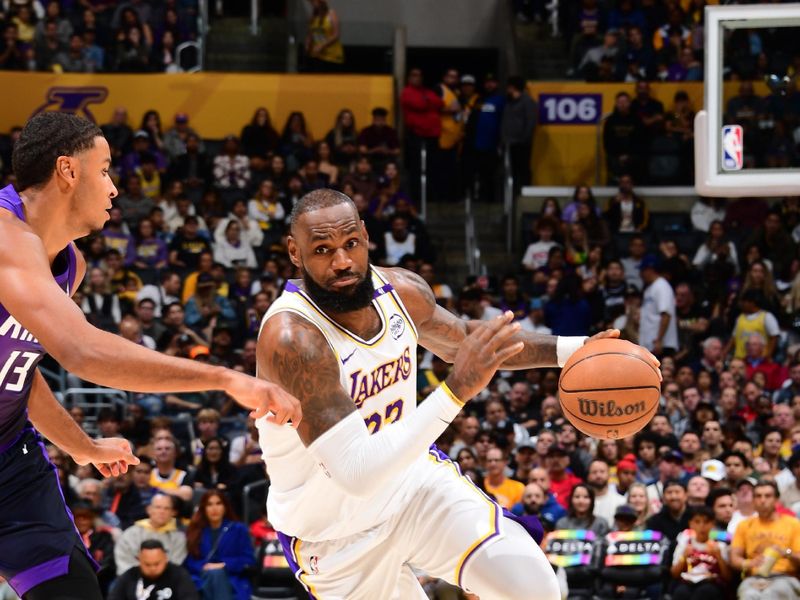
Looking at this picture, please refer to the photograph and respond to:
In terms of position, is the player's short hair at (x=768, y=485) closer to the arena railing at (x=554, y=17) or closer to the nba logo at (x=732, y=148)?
the nba logo at (x=732, y=148)

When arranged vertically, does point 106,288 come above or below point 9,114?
below

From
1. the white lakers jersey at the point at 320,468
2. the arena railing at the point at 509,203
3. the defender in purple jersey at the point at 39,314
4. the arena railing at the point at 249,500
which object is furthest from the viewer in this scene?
the arena railing at the point at 509,203

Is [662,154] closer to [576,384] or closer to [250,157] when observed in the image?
[250,157]

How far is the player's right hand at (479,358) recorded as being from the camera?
4.58 m

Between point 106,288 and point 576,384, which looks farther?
point 106,288

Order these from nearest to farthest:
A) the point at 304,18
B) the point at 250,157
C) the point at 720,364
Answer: the point at 720,364 < the point at 250,157 < the point at 304,18

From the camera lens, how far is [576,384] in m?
5.39

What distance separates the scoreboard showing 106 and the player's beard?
13654 mm

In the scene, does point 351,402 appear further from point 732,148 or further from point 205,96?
point 205,96

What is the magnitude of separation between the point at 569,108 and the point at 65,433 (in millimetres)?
14667

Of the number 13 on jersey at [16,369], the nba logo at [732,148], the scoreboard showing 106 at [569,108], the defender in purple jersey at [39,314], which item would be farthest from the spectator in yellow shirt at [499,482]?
the scoreboard showing 106 at [569,108]

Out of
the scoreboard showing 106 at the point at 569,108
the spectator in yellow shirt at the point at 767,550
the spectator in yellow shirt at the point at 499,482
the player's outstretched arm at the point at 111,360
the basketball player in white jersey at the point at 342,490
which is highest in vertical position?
the scoreboard showing 106 at the point at 569,108

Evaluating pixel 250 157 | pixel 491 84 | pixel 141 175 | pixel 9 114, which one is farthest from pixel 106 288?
pixel 491 84

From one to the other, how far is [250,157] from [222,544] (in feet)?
26.5
